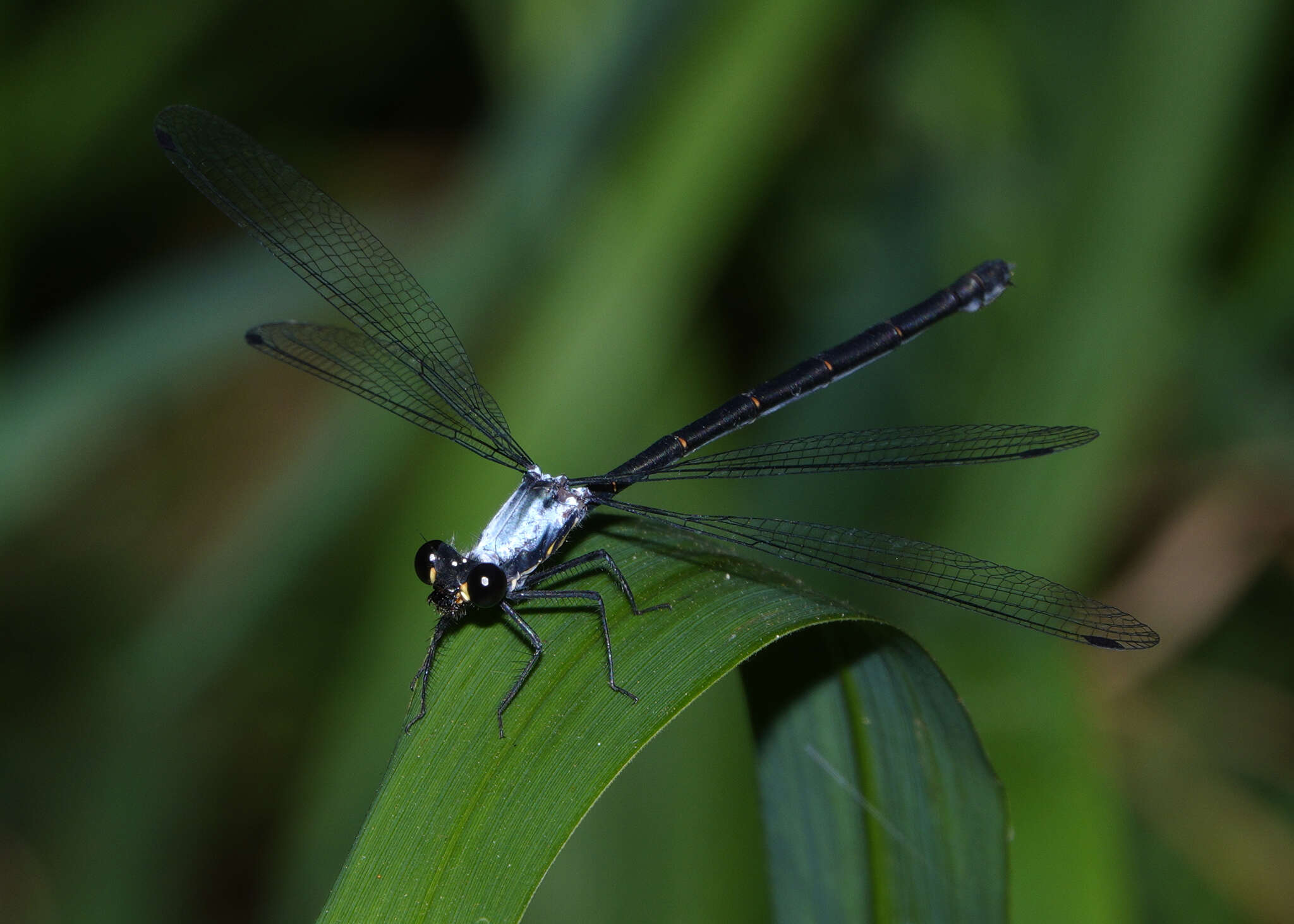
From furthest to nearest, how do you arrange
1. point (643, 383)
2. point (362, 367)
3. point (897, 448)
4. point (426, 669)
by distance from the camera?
1. point (643, 383)
2. point (362, 367)
3. point (897, 448)
4. point (426, 669)

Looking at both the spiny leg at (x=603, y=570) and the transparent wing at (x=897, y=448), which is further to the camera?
the transparent wing at (x=897, y=448)

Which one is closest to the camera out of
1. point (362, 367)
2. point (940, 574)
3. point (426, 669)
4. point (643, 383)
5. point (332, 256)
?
point (426, 669)

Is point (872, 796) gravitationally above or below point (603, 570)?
below

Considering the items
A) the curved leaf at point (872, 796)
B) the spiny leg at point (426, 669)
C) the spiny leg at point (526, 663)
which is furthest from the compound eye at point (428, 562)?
the curved leaf at point (872, 796)

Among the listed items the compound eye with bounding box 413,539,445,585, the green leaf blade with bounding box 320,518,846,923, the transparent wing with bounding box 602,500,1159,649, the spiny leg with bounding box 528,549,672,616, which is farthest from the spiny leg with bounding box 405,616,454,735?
the transparent wing with bounding box 602,500,1159,649

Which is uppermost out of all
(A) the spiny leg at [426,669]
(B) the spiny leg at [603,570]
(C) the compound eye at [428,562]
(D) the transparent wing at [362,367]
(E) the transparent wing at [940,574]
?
(E) the transparent wing at [940,574]

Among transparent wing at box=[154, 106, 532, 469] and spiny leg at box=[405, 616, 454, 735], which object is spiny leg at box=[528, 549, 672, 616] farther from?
transparent wing at box=[154, 106, 532, 469]

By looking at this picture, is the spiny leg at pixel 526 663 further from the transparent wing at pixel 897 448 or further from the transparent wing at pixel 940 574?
the transparent wing at pixel 897 448

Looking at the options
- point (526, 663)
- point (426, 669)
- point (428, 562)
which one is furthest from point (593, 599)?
point (428, 562)

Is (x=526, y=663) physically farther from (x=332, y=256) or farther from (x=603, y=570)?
(x=332, y=256)
